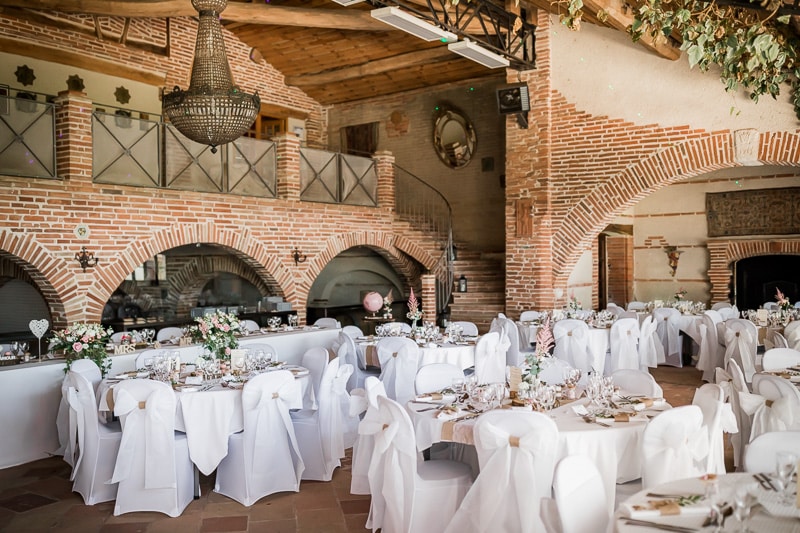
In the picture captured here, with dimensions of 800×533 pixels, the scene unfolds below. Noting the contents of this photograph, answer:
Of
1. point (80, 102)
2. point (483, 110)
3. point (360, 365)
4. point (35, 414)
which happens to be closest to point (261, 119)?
point (483, 110)

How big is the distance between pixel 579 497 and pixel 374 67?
37.8 feet

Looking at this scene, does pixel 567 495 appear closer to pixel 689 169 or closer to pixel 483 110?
pixel 689 169

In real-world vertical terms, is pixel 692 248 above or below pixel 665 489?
above

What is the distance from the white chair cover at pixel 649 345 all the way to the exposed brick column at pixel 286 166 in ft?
18.2

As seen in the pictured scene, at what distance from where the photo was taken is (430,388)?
17.7 feet

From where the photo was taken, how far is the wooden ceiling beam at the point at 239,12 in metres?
10.2

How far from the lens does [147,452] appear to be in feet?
16.4

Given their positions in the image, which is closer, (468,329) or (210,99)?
(210,99)

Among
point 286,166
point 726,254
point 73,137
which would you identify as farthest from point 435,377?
point 726,254

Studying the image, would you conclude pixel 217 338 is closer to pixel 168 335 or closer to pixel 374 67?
pixel 168 335

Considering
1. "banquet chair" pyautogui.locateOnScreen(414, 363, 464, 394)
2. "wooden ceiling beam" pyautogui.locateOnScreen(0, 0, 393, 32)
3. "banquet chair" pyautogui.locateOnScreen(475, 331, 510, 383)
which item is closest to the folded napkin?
"banquet chair" pyautogui.locateOnScreen(414, 363, 464, 394)

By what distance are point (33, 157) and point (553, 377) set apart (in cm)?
659

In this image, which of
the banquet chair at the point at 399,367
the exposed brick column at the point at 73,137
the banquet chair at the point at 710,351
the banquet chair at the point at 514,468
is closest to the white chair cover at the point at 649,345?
the banquet chair at the point at 710,351

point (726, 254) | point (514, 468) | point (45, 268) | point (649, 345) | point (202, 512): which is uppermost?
point (726, 254)
